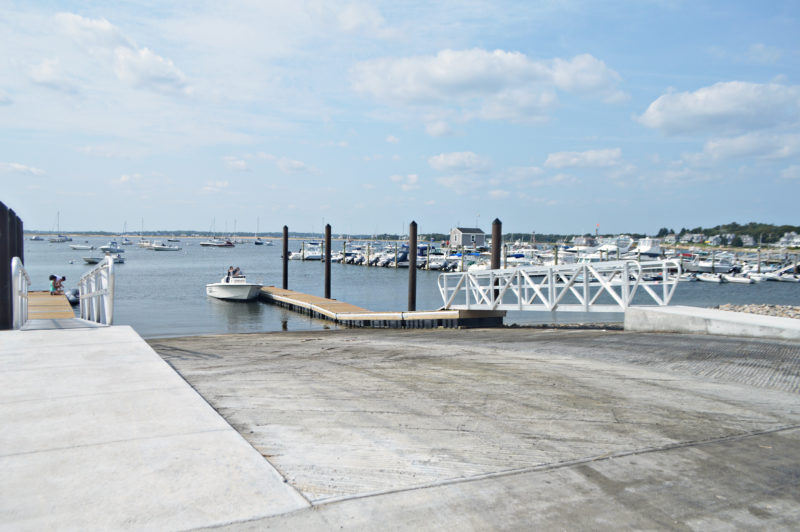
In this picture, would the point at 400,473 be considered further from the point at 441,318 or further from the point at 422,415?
the point at 441,318

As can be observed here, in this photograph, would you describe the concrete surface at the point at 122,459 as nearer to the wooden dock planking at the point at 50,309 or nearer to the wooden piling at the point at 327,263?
the wooden dock planking at the point at 50,309

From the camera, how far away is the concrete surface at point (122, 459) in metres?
3.15

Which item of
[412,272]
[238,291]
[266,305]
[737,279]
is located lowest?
[266,305]

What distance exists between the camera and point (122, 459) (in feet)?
12.7

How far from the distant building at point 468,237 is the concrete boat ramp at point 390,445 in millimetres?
118680

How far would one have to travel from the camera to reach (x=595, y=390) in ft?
20.6

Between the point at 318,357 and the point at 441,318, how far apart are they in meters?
11.7

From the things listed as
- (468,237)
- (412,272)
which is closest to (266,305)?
(412,272)

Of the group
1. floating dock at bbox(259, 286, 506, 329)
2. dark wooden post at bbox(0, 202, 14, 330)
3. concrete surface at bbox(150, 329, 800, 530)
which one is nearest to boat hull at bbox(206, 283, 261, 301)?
floating dock at bbox(259, 286, 506, 329)

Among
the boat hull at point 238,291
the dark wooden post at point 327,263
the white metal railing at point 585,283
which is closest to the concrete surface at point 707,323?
the white metal railing at point 585,283

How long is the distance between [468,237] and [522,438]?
122699mm

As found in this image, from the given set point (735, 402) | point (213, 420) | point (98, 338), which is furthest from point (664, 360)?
point (98, 338)

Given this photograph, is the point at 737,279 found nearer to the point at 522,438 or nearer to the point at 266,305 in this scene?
the point at 266,305

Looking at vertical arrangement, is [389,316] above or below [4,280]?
below
